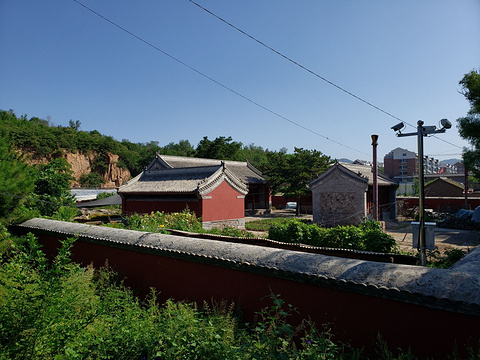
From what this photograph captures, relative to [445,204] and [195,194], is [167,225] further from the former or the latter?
[445,204]

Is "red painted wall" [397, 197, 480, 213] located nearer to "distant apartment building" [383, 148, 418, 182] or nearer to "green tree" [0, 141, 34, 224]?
"green tree" [0, 141, 34, 224]

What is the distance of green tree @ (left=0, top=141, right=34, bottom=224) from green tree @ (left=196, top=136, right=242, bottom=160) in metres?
30.4

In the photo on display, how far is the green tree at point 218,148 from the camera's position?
38.1 metres

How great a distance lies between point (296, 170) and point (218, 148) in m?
14.6

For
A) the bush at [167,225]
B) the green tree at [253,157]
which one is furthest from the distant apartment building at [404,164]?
the bush at [167,225]

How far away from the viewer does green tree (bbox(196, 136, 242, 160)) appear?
38062 mm

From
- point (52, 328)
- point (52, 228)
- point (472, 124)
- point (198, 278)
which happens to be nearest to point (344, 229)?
point (198, 278)

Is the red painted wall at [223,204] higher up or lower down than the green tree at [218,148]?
lower down

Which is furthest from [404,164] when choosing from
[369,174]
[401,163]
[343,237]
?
[343,237]

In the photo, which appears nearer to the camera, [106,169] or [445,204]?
[445,204]

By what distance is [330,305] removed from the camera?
3270mm

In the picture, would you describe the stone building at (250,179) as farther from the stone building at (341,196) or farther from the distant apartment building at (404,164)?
the distant apartment building at (404,164)

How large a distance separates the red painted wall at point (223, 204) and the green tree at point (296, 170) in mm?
8259

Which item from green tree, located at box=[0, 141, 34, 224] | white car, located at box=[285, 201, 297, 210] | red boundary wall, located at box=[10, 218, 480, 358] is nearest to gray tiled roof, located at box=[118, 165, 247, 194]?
green tree, located at box=[0, 141, 34, 224]
